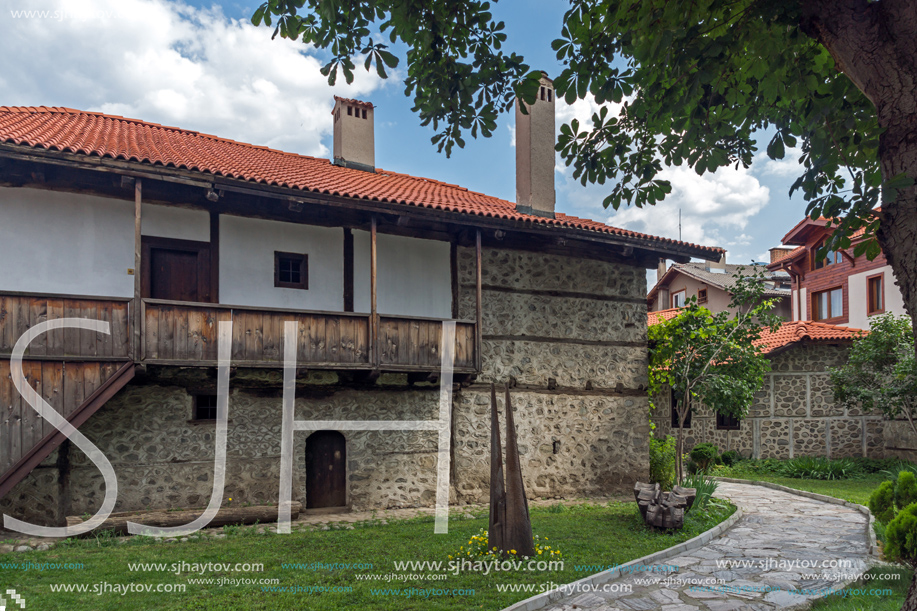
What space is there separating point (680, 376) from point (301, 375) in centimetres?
758

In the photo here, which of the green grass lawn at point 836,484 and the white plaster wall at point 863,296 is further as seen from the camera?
the white plaster wall at point 863,296

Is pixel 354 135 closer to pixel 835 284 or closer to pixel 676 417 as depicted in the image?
pixel 676 417

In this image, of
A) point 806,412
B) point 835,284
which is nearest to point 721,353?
point 806,412

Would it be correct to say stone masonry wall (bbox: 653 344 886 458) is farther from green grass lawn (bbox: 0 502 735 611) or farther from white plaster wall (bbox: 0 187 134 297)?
white plaster wall (bbox: 0 187 134 297)

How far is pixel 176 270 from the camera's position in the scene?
9398 mm

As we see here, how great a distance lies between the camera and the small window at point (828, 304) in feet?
72.4

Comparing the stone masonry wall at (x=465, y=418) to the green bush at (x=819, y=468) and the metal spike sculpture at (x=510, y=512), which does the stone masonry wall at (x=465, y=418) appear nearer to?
the metal spike sculpture at (x=510, y=512)

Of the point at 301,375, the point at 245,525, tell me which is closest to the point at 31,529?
the point at 245,525

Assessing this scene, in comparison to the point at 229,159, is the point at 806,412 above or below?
below

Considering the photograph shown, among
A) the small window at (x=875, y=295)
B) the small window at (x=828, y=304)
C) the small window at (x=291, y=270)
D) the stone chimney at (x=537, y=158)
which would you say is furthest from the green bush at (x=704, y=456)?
the small window at (x=291, y=270)

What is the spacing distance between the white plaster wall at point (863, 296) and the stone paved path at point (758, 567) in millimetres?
12027

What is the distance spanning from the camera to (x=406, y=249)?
11219 millimetres

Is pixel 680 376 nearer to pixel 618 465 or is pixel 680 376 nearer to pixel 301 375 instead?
pixel 618 465

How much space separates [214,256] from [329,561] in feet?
17.1
